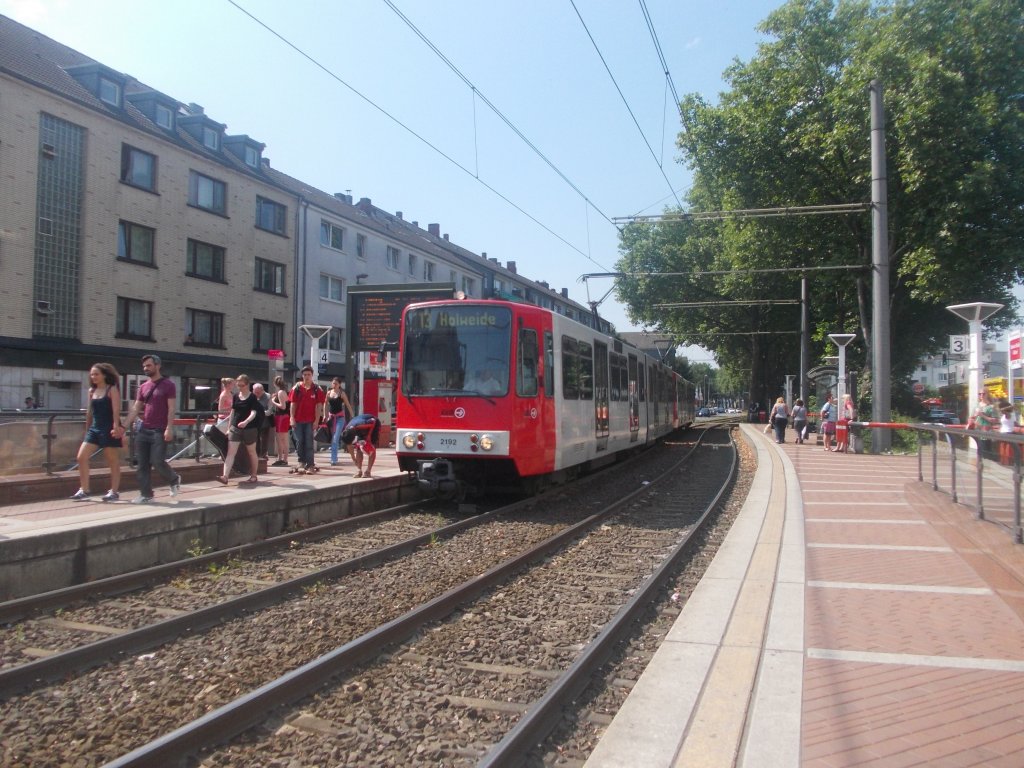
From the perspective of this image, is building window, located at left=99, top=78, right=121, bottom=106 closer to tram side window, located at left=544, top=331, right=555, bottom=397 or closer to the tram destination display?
the tram destination display

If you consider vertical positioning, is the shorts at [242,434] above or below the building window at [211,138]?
below

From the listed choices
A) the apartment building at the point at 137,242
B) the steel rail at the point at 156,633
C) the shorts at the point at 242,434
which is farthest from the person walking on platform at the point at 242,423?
the apartment building at the point at 137,242

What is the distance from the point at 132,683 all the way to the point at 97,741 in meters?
0.80

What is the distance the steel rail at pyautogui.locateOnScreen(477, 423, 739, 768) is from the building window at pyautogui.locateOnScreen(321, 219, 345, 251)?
113 feet

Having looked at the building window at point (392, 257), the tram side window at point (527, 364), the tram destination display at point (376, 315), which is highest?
the building window at point (392, 257)

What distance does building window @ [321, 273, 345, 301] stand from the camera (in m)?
38.4

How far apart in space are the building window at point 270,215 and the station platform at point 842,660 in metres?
30.5

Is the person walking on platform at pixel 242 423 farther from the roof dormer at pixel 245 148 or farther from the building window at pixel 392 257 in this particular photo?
the building window at pixel 392 257

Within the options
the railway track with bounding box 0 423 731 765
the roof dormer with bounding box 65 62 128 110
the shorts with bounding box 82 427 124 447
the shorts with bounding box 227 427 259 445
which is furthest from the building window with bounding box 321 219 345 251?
the railway track with bounding box 0 423 731 765

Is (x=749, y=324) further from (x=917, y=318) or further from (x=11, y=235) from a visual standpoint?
(x=11, y=235)

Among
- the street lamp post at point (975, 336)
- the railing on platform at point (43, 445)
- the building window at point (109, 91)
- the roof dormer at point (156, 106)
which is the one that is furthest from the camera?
the roof dormer at point (156, 106)

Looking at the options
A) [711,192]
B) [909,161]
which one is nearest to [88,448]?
[909,161]

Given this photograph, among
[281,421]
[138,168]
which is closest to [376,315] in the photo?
[281,421]

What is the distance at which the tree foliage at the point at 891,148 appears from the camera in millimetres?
21859
